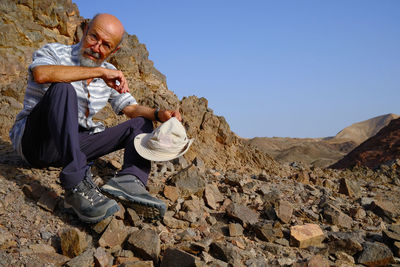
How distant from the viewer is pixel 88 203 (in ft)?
7.50

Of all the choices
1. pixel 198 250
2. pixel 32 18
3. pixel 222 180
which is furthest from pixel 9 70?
pixel 198 250

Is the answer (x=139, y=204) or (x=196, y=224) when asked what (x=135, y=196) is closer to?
(x=139, y=204)

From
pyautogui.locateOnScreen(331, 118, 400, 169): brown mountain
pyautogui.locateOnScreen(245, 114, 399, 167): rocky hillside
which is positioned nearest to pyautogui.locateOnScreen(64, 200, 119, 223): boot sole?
pyautogui.locateOnScreen(245, 114, 399, 167): rocky hillside

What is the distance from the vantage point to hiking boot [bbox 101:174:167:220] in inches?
98.1

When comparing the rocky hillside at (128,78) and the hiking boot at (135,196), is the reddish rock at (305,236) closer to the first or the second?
the hiking boot at (135,196)

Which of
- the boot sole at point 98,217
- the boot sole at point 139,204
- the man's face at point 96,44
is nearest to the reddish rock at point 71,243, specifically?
the boot sole at point 98,217

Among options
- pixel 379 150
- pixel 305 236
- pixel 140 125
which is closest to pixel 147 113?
pixel 140 125

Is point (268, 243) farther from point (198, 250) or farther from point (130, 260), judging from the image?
point (130, 260)

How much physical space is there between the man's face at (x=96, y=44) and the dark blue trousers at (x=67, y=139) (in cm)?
50

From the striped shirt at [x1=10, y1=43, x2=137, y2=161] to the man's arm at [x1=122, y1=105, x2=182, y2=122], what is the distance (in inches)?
3.0

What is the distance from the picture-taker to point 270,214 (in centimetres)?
332

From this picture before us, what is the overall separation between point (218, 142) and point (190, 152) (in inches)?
47.6

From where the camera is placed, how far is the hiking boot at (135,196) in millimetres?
2491

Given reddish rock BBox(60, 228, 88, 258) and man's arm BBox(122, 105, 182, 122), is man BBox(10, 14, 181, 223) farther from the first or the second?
reddish rock BBox(60, 228, 88, 258)
